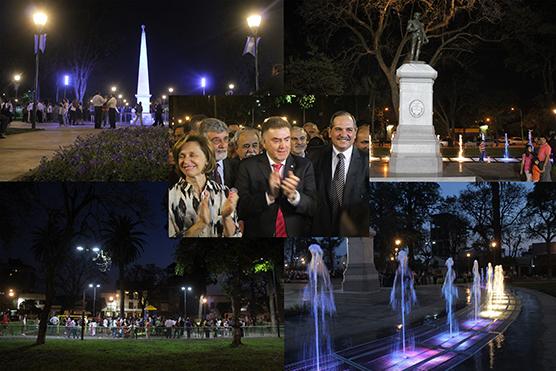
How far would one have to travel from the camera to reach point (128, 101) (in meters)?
12.3

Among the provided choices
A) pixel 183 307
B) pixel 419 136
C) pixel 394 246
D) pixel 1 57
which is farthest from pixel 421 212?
pixel 1 57

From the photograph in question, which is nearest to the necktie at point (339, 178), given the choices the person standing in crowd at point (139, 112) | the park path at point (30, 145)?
the person standing in crowd at point (139, 112)

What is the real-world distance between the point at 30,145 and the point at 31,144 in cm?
3

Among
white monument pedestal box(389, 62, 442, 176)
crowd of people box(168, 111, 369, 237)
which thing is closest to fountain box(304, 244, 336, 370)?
crowd of people box(168, 111, 369, 237)

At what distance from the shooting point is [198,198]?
10352mm

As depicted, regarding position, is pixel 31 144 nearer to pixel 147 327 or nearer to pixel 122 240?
pixel 122 240

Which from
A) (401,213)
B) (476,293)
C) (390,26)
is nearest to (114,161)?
(401,213)

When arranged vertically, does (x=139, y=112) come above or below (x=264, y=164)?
above

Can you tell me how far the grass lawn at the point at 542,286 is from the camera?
38.8 ft

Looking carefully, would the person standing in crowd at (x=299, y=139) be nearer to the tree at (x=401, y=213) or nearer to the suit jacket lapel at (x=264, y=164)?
the suit jacket lapel at (x=264, y=164)

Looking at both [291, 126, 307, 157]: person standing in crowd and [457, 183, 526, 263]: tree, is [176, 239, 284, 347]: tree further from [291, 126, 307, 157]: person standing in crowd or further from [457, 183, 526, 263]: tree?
[457, 183, 526, 263]: tree

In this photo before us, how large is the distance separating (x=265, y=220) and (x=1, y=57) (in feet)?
17.1

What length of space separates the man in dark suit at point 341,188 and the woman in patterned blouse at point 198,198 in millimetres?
1217

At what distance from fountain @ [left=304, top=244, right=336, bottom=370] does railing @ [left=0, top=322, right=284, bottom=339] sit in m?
0.57
